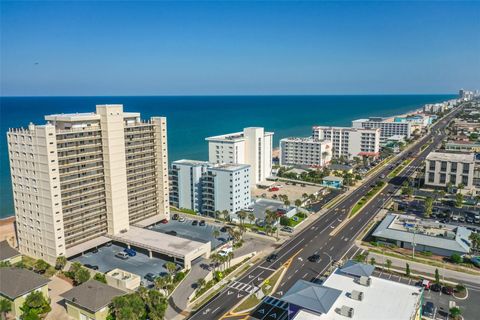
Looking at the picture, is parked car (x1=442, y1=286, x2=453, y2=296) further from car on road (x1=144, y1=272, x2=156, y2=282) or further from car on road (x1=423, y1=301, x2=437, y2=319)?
car on road (x1=144, y1=272, x2=156, y2=282)

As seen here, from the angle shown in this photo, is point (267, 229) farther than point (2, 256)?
Yes

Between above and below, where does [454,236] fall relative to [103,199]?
below

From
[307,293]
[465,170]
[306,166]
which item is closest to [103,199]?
[307,293]

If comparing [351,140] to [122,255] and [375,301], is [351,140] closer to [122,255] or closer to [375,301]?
[122,255]

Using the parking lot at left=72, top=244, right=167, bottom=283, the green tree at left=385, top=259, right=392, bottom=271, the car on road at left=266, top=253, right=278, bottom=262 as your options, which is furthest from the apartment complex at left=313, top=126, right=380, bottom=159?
the parking lot at left=72, top=244, right=167, bottom=283

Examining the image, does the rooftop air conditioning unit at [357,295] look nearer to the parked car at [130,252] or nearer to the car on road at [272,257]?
the car on road at [272,257]

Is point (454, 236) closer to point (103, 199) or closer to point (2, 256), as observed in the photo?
point (103, 199)
